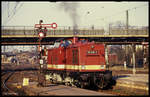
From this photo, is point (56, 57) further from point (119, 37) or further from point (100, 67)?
point (119, 37)

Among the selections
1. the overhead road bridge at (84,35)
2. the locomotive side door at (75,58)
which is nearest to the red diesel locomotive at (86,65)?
the locomotive side door at (75,58)

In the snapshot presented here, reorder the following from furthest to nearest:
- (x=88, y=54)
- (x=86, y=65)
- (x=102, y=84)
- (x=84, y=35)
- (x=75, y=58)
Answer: (x=84, y=35)
(x=75, y=58)
(x=88, y=54)
(x=86, y=65)
(x=102, y=84)

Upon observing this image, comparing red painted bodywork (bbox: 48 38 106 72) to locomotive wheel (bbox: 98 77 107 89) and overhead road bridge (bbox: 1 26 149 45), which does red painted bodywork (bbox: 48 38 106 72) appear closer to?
locomotive wheel (bbox: 98 77 107 89)

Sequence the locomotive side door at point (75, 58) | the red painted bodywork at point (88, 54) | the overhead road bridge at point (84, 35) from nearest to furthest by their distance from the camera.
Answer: the red painted bodywork at point (88, 54) < the locomotive side door at point (75, 58) < the overhead road bridge at point (84, 35)

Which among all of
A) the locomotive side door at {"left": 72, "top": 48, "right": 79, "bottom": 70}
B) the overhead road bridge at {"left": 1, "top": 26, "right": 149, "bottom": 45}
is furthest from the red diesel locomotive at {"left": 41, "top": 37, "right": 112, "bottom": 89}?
the overhead road bridge at {"left": 1, "top": 26, "right": 149, "bottom": 45}

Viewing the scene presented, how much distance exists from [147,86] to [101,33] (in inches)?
1387

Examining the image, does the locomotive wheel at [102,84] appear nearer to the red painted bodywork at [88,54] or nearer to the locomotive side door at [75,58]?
the red painted bodywork at [88,54]

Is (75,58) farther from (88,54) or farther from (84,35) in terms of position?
(84,35)

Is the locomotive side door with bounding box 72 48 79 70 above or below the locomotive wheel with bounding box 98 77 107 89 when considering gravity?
above

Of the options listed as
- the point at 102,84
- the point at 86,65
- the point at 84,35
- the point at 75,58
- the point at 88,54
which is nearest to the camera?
the point at 102,84

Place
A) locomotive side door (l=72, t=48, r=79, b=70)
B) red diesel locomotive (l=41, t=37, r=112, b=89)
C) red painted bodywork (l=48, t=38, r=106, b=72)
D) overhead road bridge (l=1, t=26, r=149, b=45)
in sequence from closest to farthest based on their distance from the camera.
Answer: red diesel locomotive (l=41, t=37, r=112, b=89)
red painted bodywork (l=48, t=38, r=106, b=72)
locomotive side door (l=72, t=48, r=79, b=70)
overhead road bridge (l=1, t=26, r=149, b=45)

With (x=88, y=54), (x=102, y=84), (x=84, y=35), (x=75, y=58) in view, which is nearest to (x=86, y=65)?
(x=88, y=54)

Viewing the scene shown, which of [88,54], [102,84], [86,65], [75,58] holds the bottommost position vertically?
[102,84]

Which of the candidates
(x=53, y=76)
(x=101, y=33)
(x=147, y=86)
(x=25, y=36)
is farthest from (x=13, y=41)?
(x=147, y=86)
